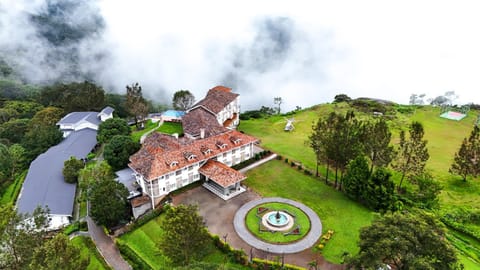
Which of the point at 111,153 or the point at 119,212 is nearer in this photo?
the point at 119,212

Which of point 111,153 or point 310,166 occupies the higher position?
point 111,153

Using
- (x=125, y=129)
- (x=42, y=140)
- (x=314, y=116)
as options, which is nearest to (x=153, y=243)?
(x=125, y=129)

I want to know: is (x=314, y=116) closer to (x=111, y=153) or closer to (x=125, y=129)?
(x=125, y=129)

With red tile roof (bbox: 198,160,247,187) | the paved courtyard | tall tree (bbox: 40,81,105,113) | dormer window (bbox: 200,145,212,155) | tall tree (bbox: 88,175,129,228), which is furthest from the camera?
tall tree (bbox: 40,81,105,113)

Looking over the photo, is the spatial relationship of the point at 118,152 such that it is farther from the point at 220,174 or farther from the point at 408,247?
the point at 408,247

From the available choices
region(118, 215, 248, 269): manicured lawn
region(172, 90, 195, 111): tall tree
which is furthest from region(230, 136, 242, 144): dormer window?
region(172, 90, 195, 111): tall tree

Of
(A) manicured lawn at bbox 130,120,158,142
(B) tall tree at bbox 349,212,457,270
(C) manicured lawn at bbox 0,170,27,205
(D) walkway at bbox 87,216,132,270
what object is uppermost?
(B) tall tree at bbox 349,212,457,270

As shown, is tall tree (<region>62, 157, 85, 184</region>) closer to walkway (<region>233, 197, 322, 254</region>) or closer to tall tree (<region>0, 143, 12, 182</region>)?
tall tree (<region>0, 143, 12, 182</region>)

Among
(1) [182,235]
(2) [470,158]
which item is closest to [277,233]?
(1) [182,235]
